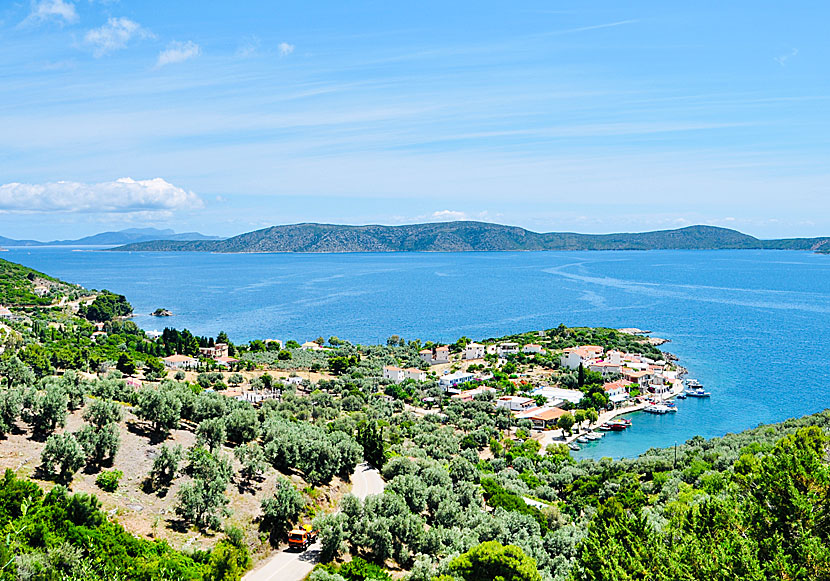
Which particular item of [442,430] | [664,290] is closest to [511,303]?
[664,290]

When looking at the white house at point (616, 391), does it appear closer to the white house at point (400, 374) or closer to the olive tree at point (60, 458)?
the white house at point (400, 374)

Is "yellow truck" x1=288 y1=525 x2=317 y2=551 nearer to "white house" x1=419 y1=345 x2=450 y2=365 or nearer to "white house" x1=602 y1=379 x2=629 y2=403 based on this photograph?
"white house" x1=602 y1=379 x2=629 y2=403

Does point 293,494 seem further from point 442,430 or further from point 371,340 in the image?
point 371,340

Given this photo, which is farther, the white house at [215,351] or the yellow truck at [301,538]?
the white house at [215,351]

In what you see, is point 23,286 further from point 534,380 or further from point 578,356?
point 578,356

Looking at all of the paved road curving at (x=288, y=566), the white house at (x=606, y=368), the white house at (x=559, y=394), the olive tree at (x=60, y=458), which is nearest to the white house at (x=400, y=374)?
the white house at (x=559, y=394)

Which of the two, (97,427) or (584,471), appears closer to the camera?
(97,427)
